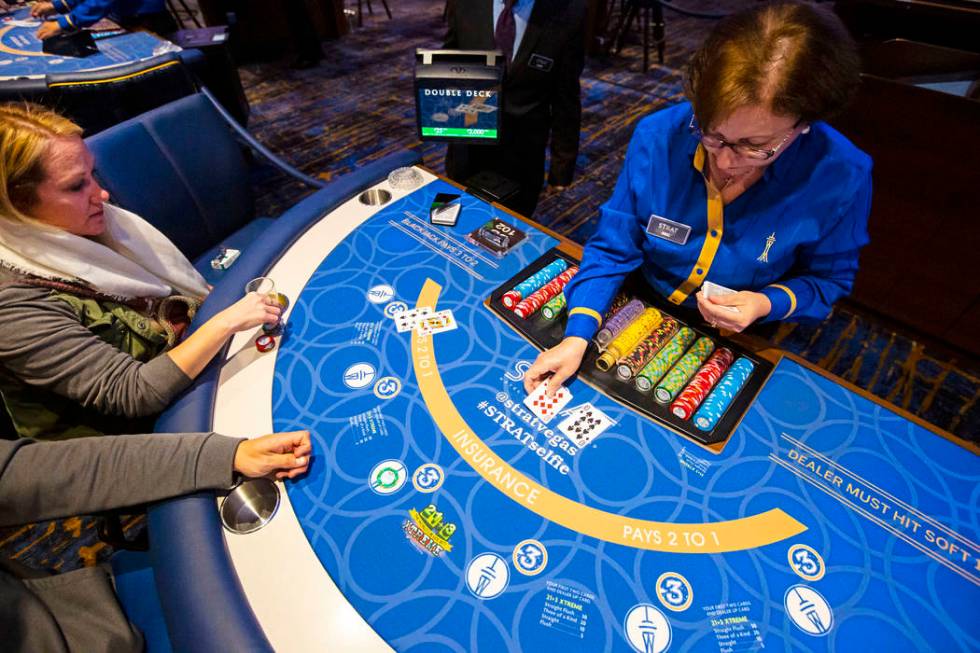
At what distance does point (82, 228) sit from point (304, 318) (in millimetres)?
736

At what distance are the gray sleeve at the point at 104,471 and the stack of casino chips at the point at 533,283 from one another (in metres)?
0.88

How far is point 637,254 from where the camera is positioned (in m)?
1.57

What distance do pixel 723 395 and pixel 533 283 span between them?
0.68 m

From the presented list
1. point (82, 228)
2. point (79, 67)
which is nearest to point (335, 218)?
point (82, 228)

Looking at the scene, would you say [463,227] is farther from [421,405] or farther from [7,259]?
[7,259]

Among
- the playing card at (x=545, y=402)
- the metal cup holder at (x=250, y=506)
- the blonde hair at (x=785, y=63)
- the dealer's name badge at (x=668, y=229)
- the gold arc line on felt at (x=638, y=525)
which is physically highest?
the blonde hair at (x=785, y=63)

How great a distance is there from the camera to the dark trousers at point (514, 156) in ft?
9.34

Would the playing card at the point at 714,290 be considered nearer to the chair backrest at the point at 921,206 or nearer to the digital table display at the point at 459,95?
the digital table display at the point at 459,95

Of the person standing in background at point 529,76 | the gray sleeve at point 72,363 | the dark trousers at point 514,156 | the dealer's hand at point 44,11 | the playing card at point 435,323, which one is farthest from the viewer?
the dealer's hand at point 44,11

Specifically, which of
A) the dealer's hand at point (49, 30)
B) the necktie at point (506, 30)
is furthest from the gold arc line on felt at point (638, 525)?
the dealer's hand at point (49, 30)

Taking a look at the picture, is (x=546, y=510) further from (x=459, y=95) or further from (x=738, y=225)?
(x=459, y=95)

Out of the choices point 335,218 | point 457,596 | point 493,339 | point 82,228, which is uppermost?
point 82,228

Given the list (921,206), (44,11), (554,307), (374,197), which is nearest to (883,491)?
(554,307)

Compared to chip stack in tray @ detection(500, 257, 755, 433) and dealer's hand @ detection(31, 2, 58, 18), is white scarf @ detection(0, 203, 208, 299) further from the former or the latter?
dealer's hand @ detection(31, 2, 58, 18)
